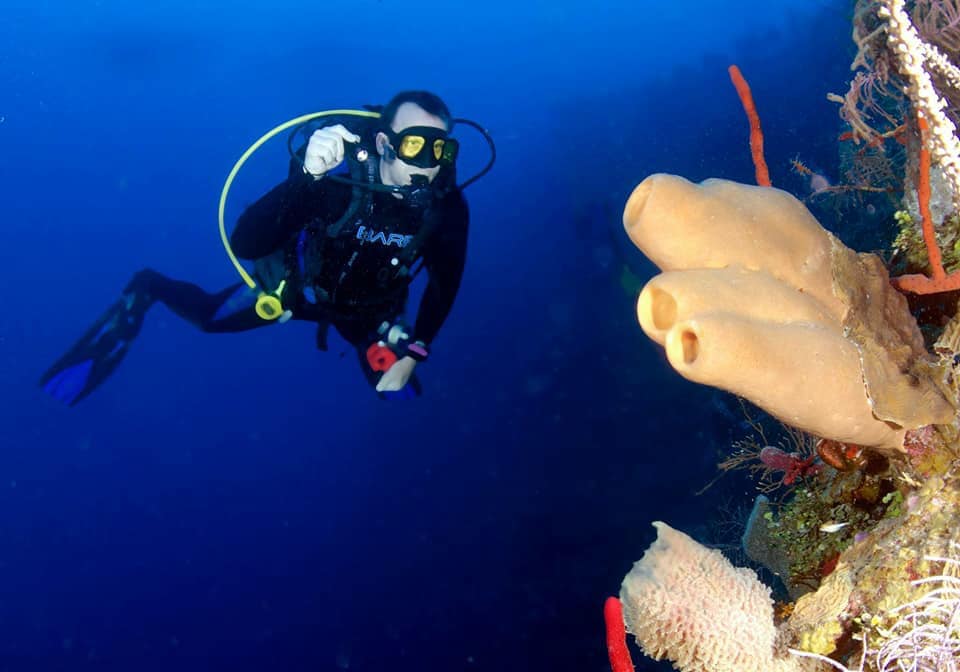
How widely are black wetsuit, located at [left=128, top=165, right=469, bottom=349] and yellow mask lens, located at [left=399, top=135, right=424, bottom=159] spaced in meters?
0.51

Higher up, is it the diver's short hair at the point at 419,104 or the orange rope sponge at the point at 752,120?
the diver's short hair at the point at 419,104

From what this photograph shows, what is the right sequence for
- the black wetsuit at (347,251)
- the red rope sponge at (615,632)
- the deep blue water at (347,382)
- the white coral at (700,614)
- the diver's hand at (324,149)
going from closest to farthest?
the red rope sponge at (615,632) → the white coral at (700,614) → the diver's hand at (324,149) → the black wetsuit at (347,251) → the deep blue water at (347,382)

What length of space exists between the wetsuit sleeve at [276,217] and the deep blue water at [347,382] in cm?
248

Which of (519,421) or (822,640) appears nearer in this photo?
(822,640)

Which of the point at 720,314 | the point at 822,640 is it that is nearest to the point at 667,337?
the point at 720,314

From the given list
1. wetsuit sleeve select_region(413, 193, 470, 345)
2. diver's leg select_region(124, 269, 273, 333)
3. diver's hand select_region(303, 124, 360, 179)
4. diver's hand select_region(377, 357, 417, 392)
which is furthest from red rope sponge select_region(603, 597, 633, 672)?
diver's leg select_region(124, 269, 273, 333)

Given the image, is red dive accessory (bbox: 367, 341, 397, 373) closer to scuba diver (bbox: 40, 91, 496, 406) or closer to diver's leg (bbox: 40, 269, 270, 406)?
scuba diver (bbox: 40, 91, 496, 406)

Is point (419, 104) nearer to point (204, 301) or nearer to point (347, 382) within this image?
point (204, 301)

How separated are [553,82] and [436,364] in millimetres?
29775

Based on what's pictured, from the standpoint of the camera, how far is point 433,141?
4715mm

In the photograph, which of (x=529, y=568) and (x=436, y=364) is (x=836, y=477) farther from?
(x=436, y=364)

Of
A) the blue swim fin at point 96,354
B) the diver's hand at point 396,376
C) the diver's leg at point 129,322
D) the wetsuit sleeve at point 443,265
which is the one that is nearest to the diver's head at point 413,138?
the wetsuit sleeve at point 443,265

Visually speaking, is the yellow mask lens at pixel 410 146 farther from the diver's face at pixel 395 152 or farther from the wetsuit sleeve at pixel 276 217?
the wetsuit sleeve at pixel 276 217

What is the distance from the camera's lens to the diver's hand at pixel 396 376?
544cm
